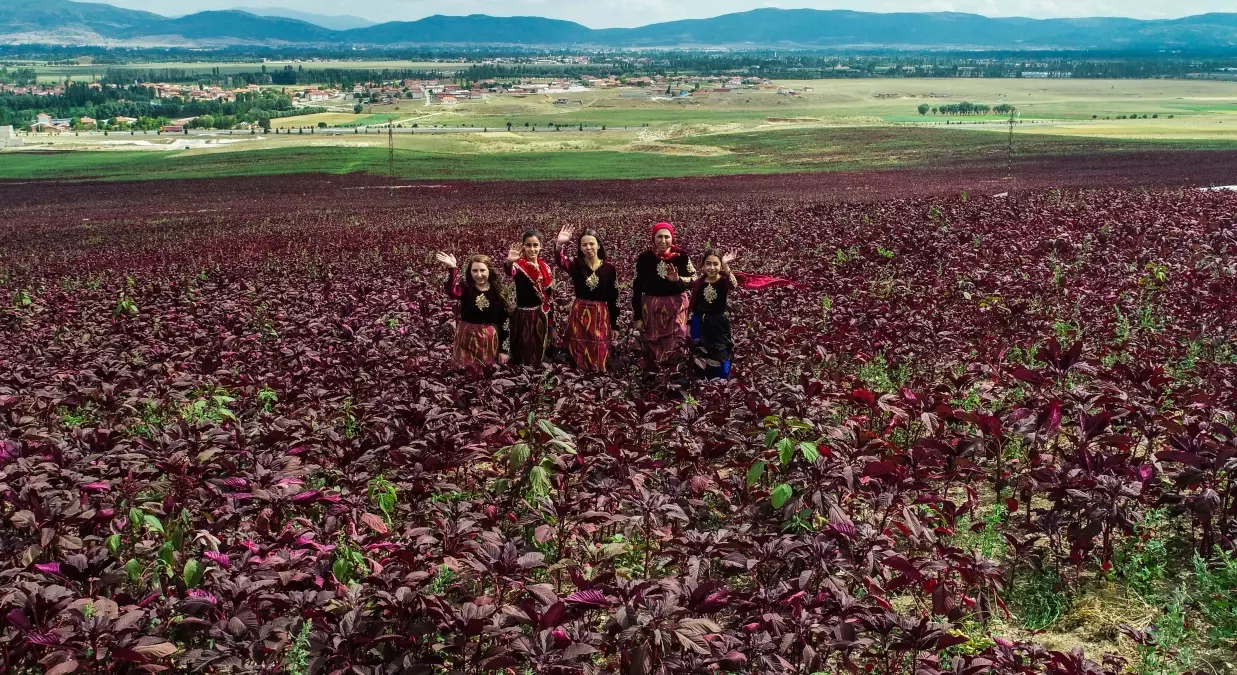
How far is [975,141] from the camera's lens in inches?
2709

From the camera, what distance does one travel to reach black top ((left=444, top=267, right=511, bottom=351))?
8258 millimetres

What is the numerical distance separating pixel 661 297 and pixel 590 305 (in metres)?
0.66

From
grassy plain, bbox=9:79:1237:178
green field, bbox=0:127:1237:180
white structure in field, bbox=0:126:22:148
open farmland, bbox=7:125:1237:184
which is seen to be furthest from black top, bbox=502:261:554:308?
white structure in field, bbox=0:126:22:148

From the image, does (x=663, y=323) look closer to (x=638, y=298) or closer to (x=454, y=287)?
(x=638, y=298)

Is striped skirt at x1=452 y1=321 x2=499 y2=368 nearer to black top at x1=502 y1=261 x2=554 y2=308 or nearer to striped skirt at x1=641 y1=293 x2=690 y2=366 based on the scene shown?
black top at x1=502 y1=261 x2=554 y2=308

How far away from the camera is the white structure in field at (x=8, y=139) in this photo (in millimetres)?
90562

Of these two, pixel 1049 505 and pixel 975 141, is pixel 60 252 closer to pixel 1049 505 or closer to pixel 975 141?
pixel 1049 505

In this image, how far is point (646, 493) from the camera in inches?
201

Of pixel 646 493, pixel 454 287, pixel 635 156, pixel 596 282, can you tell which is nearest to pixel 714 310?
pixel 596 282

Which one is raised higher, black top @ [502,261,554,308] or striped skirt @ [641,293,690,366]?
black top @ [502,261,554,308]

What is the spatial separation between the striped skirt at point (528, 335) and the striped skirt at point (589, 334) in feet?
0.99

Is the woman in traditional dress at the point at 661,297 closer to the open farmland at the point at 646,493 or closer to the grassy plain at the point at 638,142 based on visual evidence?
the open farmland at the point at 646,493

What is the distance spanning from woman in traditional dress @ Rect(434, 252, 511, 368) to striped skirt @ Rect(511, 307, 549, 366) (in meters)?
0.22

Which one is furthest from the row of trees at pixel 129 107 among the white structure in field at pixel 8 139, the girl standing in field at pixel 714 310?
the girl standing in field at pixel 714 310
